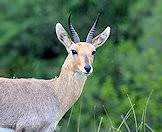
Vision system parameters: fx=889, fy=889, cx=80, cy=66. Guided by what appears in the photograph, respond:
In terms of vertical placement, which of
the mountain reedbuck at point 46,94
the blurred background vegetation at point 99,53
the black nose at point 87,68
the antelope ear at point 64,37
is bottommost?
the blurred background vegetation at point 99,53

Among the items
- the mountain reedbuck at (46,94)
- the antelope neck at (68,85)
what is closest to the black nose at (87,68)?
the mountain reedbuck at (46,94)

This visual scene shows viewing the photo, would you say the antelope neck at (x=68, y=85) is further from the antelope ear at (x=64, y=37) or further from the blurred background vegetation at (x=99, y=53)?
the blurred background vegetation at (x=99, y=53)

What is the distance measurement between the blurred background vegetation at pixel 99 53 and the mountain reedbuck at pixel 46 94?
4.23m

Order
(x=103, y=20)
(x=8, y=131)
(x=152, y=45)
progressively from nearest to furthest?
(x=8, y=131) < (x=103, y=20) < (x=152, y=45)

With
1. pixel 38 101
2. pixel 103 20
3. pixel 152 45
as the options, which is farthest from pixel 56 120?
pixel 152 45

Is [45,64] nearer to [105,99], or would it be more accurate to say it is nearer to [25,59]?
[25,59]

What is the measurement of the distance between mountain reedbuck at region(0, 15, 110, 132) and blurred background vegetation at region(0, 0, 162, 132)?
13.9 ft

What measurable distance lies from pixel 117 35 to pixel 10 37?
4899 millimetres

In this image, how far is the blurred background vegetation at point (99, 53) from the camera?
18.5 m

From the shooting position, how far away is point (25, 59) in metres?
22.2

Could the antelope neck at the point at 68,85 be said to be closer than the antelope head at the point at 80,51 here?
No

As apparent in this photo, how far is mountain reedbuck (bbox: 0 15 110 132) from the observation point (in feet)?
35.7

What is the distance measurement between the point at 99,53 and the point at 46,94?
831cm

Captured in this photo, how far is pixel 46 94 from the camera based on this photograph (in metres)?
11.3
